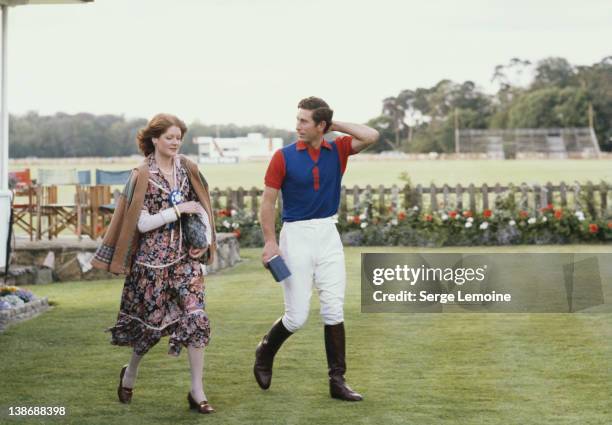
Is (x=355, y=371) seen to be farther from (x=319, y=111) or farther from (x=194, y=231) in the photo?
(x=319, y=111)

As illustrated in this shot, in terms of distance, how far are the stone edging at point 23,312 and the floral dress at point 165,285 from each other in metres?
3.44

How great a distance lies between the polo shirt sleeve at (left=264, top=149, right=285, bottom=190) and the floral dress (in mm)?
438

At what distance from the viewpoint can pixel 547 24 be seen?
79688 mm

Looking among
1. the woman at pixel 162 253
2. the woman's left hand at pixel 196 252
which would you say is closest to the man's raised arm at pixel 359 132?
the woman at pixel 162 253

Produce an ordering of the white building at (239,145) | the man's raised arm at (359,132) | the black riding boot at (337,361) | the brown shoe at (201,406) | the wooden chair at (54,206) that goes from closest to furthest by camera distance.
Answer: the brown shoe at (201,406) < the man's raised arm at (359,132) < the black riding boot at (337,361) < the wooden chair at (54,206) < the white building at (239,145)

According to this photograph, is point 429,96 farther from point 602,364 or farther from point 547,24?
point 602,364

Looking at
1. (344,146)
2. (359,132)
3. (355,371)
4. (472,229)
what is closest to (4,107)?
(355,371)

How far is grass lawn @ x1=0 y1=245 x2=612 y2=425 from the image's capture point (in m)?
5.89

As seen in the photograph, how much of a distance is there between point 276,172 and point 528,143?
277 ft

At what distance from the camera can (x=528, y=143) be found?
3489 inches

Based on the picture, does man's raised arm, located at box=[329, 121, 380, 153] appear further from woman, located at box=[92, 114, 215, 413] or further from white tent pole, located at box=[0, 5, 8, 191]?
white tent pole, located at box=[0, 5, 8, 191]

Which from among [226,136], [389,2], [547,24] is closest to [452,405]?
[226,136]

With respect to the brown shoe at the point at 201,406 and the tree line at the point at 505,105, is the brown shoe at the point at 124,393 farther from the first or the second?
the tree line at the point at 505,105

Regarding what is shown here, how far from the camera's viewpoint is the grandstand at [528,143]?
84.4m
